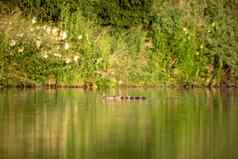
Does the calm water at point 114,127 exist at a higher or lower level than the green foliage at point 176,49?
lower

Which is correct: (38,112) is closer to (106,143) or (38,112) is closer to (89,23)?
(106,143)

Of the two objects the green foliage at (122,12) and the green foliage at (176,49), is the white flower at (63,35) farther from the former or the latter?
the green foliage at (176,49)

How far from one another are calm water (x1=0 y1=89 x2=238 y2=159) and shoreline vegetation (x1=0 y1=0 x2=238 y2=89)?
2660mm

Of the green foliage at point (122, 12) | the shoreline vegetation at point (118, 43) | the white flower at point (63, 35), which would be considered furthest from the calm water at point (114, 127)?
the green foliage at point (122, 12)

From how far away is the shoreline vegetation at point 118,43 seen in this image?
27.4 metres

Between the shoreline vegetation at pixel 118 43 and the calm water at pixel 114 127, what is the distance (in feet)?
8.73

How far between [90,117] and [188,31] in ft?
43.0

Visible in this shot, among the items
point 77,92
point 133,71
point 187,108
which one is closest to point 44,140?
point 187,108

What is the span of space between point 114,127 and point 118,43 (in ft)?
43.7

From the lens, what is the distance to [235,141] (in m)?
15.0

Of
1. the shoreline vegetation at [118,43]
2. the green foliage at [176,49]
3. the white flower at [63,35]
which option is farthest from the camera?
the green foliage at [176,49]

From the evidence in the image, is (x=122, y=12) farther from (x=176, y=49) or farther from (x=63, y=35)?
(x=63, y=35)

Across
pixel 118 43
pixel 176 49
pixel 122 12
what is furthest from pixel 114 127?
pixel 122 12

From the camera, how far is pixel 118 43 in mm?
29797
